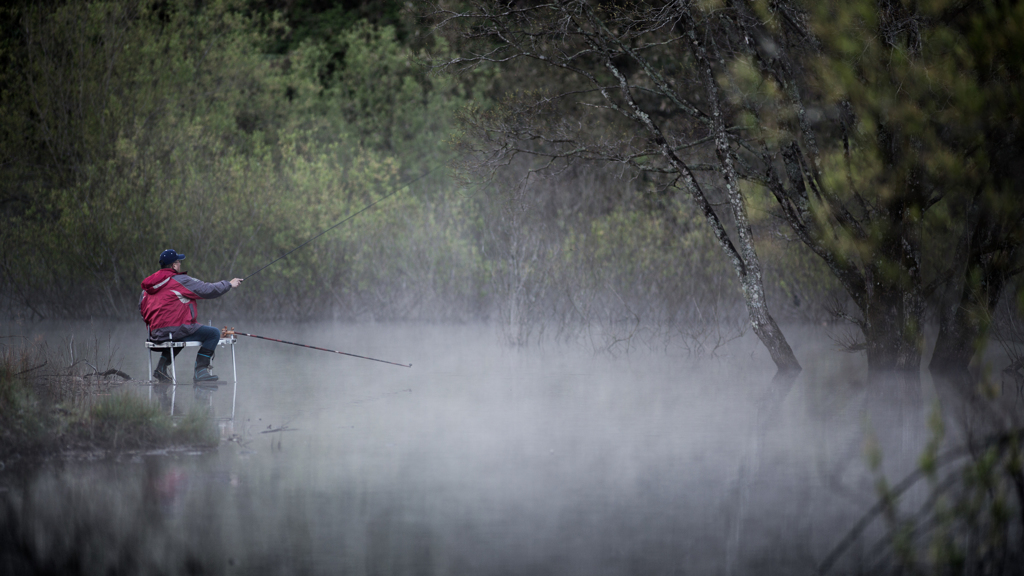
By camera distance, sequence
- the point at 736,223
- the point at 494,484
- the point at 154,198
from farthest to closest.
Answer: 1. the point at 154,198
2. the point at 736,223
3. the point at 494,484

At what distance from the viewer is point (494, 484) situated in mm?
7281

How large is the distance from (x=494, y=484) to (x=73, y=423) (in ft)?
10.8

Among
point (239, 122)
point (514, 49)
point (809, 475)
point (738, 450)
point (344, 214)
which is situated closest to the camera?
point (809, 475)

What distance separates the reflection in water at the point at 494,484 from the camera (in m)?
5.59

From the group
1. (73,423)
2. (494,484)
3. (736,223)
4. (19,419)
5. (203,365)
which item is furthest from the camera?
(736,223)

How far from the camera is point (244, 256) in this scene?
2236cm

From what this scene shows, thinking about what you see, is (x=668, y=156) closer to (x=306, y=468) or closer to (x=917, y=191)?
(x=917, y=191)

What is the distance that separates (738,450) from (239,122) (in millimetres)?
26555

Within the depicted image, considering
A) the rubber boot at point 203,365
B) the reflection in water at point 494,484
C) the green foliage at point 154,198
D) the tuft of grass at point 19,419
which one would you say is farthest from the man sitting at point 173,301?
the green foliage at point 154,198

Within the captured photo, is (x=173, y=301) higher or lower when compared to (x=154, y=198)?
lower

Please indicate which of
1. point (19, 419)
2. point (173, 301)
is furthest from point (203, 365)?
point (19, 419)

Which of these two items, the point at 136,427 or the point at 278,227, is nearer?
the point at 136,427

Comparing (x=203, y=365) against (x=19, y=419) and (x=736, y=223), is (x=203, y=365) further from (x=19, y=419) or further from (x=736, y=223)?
(x=736, y=223)

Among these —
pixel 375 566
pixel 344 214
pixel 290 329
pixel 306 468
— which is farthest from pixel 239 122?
pixel 375 566
